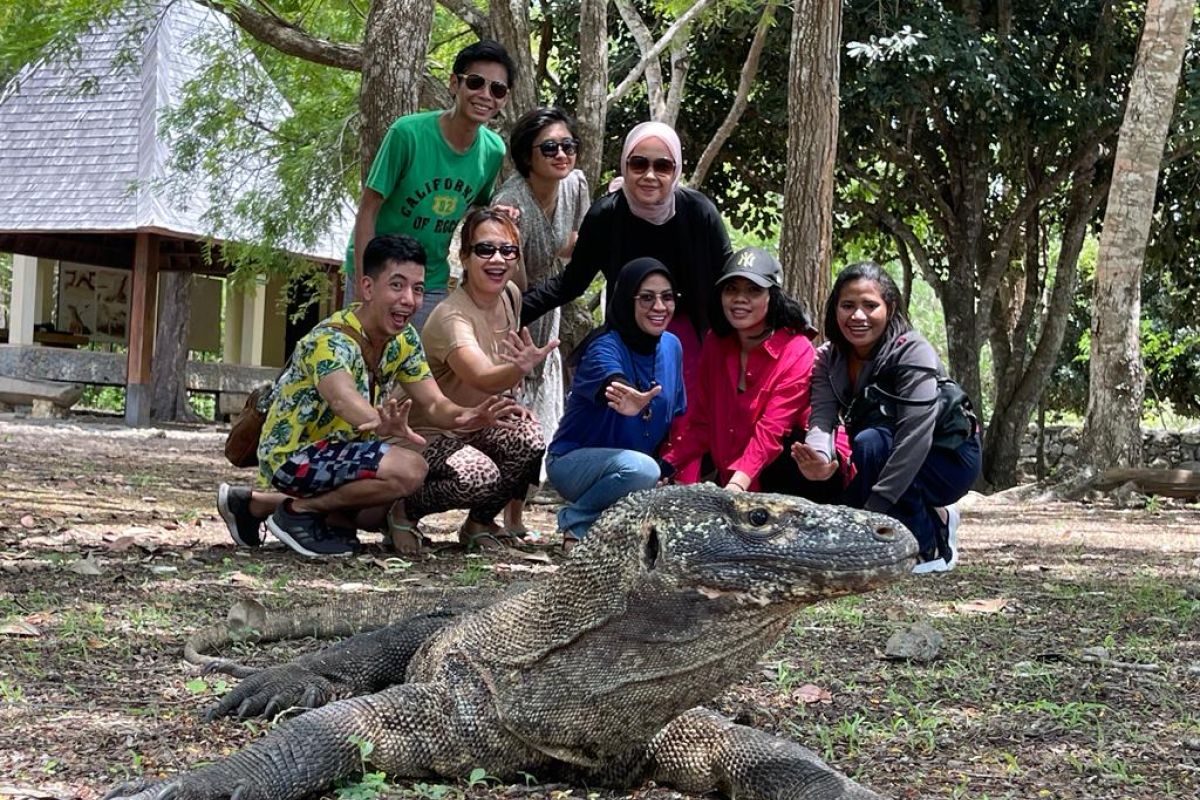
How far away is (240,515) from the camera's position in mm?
6230

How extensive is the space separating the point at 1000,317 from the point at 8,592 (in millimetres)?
15521

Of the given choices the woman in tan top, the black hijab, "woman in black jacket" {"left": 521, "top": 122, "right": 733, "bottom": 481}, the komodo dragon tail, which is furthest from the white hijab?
the komodo dragon tail

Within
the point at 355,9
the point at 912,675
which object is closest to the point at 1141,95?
the point at 355,9

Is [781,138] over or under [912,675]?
over

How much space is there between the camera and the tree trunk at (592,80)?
1107 centimetres

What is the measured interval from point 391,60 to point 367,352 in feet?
10.2

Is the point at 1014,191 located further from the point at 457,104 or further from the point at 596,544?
the point at 596,544

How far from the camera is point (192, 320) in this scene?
25.0 metres

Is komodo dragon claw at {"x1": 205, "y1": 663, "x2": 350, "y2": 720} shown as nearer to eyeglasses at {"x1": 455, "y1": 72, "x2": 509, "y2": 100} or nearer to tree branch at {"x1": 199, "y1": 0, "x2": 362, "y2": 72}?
eyeglasses at {"x1": 455, "y1": 72, "x2": 509, "y2": 100}

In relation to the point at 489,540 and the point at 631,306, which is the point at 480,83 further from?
the point at 489,540

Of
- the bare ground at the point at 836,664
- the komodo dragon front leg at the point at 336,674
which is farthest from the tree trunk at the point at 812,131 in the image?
the komodo dragon front leg at the point at 336,674

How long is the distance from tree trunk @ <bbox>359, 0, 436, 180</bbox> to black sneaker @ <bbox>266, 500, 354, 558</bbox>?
2.94m

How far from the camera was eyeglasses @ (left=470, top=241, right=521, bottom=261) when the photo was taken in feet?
19.5

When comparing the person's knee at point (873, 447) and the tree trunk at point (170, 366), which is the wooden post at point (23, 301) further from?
the person's knee at point (873, 447)
